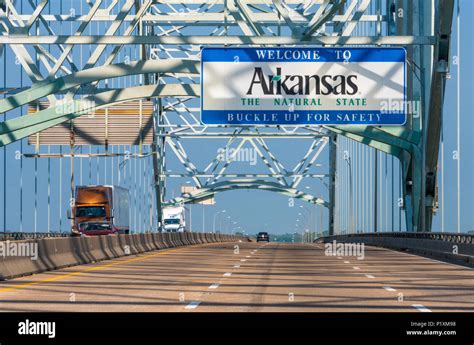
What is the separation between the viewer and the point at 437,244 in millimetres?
42219

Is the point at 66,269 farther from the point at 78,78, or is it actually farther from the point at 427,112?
the point at 427,112

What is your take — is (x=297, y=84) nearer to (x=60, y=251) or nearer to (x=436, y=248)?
(x=436, y=248)

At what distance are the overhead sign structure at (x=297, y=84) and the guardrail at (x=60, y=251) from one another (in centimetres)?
599

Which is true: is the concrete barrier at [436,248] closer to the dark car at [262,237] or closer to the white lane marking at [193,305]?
the white lane marking at [193,305]

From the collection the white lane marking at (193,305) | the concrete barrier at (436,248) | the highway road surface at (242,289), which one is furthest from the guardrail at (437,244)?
the white lane marking at (193,305)

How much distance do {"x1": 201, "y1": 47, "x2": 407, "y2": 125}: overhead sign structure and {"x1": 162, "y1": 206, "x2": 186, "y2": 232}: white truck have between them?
86.2 meters

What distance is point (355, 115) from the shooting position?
147 ft

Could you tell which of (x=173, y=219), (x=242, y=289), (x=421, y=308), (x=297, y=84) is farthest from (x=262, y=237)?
(x=421, y=308)

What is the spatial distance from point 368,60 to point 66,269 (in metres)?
16.9

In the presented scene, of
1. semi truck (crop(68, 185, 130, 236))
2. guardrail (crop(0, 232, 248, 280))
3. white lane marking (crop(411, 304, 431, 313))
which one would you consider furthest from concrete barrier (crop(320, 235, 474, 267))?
semi truck (crop(68, 185, 130, 236))

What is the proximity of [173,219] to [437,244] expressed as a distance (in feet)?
299

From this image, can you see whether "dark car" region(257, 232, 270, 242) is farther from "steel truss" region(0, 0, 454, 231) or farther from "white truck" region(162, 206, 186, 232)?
"steel truss" region(0, 0, 454, 231)

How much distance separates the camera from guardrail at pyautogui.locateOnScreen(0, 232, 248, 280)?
1046 inches
